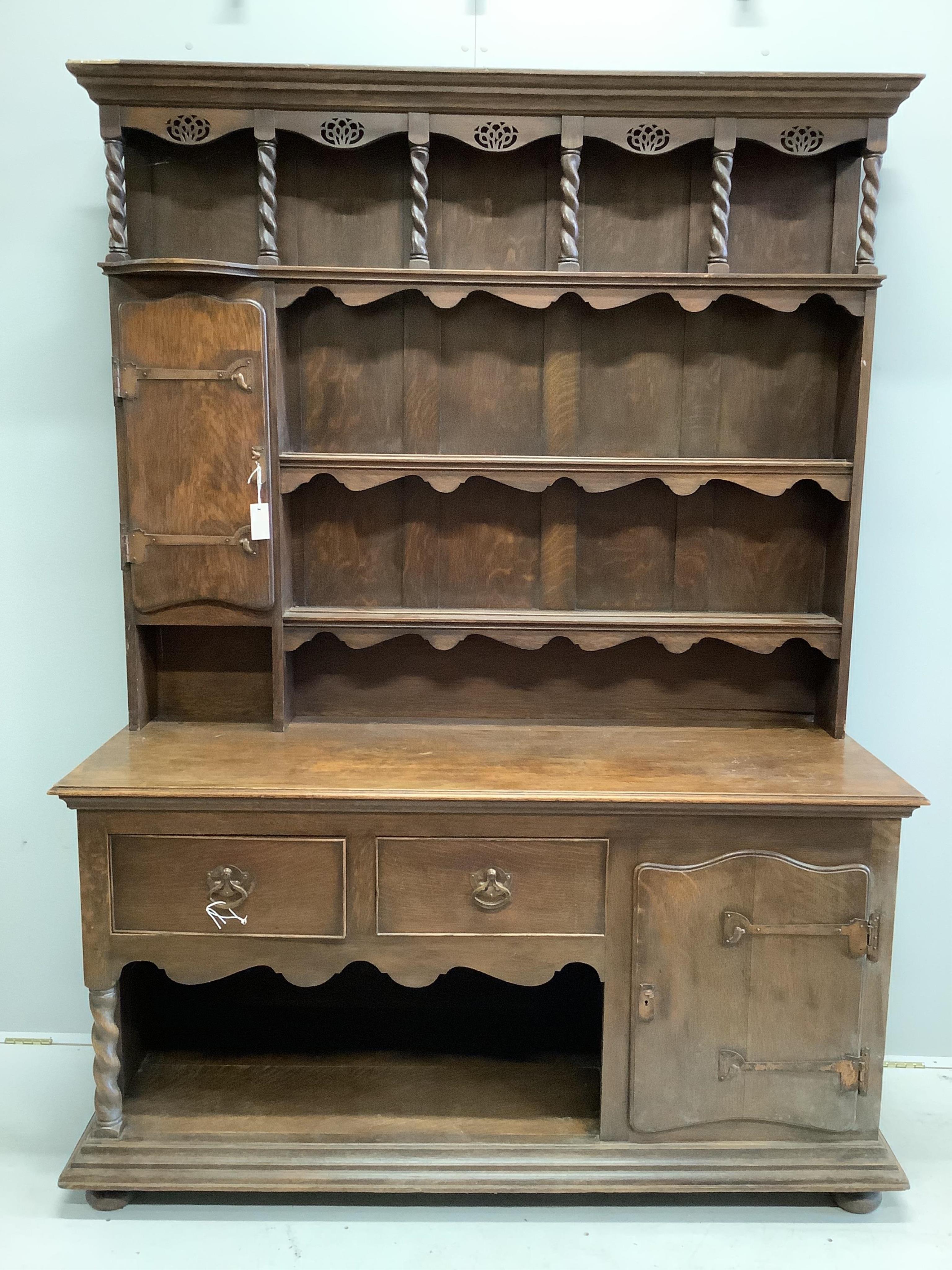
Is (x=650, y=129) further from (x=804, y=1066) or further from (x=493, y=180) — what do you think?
(x=804, y=1066)

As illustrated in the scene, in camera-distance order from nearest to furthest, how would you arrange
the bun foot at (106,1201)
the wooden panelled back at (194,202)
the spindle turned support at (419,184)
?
the bun foot at (106,1201), the spindle turned support at (419,184), the wooden panelled back at (194,202)

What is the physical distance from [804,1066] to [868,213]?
181 cm

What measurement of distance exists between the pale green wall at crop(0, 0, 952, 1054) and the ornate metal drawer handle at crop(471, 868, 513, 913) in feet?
3.74

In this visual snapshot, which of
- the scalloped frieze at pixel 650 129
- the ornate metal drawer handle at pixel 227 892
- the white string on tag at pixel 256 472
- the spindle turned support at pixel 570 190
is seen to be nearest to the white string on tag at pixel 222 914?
the ornate metal drawer handle at pixel 227 892

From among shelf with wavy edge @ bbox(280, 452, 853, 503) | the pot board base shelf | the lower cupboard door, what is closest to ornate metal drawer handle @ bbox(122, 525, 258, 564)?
shelf with wavy edge @ bbox(280, 452, 853, 503)

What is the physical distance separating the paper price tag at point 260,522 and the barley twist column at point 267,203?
53cm

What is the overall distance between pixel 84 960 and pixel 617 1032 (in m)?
1.07

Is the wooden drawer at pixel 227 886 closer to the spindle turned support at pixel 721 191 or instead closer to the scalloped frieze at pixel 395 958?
the scalloped frieze at pixel 395 958

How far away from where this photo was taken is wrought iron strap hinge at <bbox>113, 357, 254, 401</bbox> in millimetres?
2221

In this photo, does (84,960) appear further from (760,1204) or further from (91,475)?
(760,1204)

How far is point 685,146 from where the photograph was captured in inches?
91.6

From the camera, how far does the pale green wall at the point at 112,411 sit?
239 cm

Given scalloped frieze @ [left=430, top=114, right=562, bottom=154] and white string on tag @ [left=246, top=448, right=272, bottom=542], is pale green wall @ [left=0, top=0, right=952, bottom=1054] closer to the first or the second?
scalloped frieze @ [left=430, top=114, right=562, bottom=154]

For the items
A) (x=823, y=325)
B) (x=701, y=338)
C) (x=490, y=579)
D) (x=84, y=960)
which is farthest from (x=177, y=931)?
(x=823, y=325)
